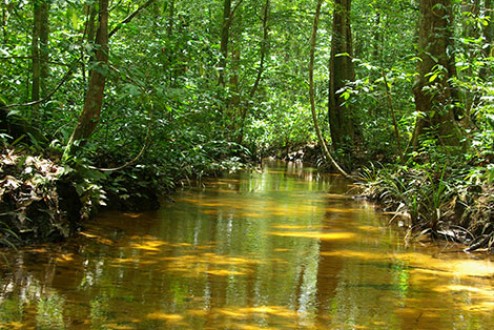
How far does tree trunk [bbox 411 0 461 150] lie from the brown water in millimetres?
2272

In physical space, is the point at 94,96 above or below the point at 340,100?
below

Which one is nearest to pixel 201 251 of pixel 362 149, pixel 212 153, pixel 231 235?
pixel 231 235

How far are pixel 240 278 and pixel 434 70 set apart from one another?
576 centimetres

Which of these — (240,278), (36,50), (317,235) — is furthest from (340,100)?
(240,278)

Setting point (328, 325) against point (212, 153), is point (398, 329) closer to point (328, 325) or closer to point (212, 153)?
point (328, 325)

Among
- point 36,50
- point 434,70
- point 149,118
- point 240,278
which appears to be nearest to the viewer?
point 240,278

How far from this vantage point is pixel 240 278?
4.58 m

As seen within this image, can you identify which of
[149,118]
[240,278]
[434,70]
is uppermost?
[434,70]

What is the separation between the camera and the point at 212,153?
44.0 ft

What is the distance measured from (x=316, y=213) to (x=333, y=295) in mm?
4251

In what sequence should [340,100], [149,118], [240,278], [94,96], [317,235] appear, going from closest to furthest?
[240,278], [94,96], [317,235], [149,118], [340,100]

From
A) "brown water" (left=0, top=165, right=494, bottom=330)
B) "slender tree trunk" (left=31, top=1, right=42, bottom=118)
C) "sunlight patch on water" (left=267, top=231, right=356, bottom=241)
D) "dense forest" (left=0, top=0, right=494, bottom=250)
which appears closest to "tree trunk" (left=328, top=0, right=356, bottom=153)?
"dense forest" (left=0, top=0, right=494, bottom=250)

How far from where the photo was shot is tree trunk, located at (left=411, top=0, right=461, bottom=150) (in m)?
8.69

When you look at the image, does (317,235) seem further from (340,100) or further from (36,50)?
(340,100)
